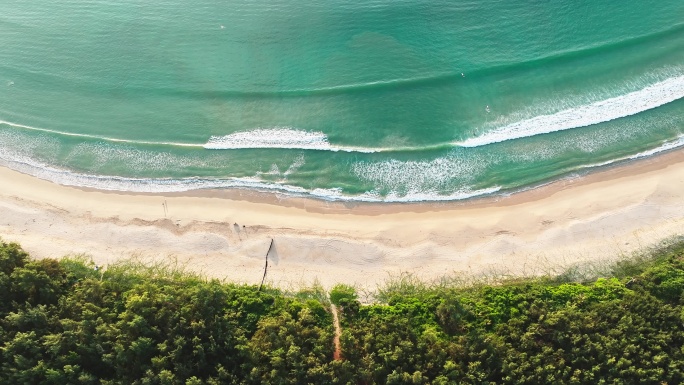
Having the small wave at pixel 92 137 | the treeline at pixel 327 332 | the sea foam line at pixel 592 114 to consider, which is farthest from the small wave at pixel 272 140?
the treeline at pixel 327 332

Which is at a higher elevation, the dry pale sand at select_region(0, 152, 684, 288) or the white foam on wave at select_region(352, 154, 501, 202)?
the white foam on wave at select_region(352, 154, 501, 202)

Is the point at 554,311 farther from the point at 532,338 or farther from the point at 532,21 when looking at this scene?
the point at 532,21

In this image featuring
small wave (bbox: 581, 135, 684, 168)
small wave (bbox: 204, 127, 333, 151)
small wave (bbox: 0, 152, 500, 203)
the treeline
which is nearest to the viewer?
the treeline

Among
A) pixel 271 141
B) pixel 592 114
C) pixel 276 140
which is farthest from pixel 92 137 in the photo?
pixel 592 114

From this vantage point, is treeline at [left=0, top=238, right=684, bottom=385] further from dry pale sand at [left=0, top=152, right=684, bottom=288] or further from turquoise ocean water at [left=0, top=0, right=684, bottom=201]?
turquoise ocean water at [left=0, top=0, right=684, bottom=201]

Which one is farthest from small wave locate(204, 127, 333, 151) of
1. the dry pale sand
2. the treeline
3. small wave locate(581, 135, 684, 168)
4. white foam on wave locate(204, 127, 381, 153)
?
small wave locate(581, 135, 684, 168)
